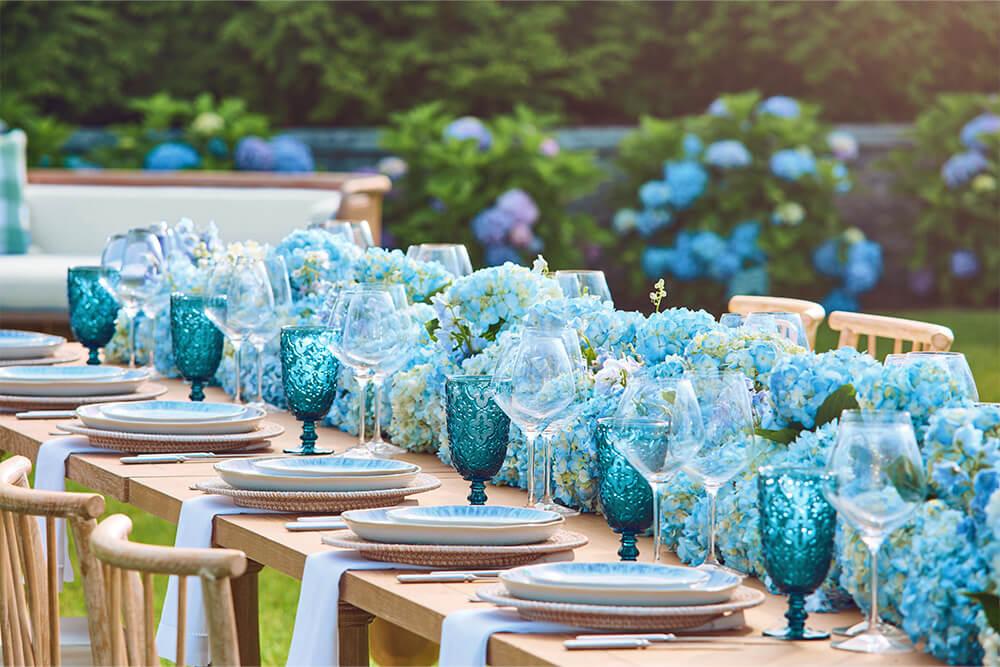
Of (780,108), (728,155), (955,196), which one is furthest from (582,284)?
(955,196)

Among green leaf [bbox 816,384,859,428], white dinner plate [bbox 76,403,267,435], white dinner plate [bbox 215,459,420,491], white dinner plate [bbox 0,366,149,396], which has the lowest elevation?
white dinner plate [bbox 215,459,420,491]

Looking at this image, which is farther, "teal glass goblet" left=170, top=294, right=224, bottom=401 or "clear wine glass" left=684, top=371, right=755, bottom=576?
"teal glass goblet" left=170, top=294, right=224, bottom=401

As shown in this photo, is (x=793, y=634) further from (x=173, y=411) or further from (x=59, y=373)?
(x=59, y=373)

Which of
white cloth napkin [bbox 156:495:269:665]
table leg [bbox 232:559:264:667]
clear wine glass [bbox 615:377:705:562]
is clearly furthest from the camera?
table leg [bbox 232:559:264:667]

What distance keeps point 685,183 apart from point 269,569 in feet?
16.1

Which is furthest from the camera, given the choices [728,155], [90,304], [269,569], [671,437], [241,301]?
[728,155]

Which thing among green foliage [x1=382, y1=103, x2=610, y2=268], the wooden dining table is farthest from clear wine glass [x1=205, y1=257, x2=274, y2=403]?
green foliage [x1=382, y1=103, x2=610, y2=268]

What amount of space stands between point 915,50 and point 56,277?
7246 millimetres

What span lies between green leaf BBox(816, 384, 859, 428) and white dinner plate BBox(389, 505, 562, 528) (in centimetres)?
33

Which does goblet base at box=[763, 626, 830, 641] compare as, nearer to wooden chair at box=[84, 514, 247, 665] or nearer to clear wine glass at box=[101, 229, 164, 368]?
wooden chair at box=[84, 514, 247, 665]

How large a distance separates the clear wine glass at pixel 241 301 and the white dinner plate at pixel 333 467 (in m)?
0.69

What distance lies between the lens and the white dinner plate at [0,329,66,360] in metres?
3.37

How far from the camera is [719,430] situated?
66.7 inches

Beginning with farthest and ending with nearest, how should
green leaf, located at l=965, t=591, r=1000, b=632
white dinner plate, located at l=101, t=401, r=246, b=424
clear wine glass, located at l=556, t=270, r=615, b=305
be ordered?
1. clear wine glass, located at l=556, t=270, r=615, b=305
2. white dinner plate, located at l=101, t=401, r=246, b=424
3. green leaf, located at l=965, t=591, r=1000, b=632
